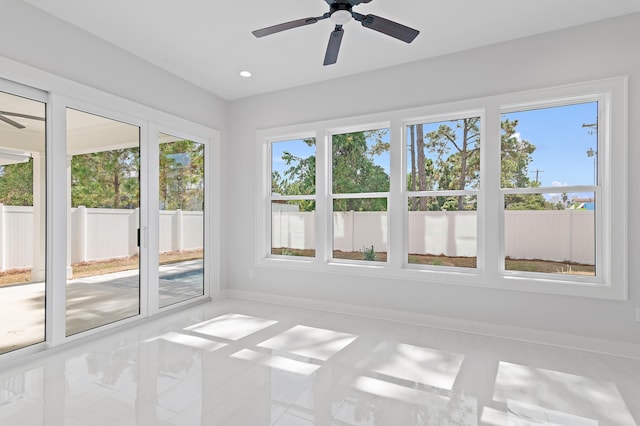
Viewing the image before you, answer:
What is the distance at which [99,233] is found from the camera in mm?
3348

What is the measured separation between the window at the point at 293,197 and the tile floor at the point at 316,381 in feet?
4.67

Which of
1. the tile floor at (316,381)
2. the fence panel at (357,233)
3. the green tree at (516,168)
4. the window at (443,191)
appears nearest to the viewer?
the tile floor at (316,381)

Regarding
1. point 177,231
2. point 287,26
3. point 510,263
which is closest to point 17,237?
point 177,231

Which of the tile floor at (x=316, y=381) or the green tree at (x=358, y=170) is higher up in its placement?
the green tree at (x=358, y=170)

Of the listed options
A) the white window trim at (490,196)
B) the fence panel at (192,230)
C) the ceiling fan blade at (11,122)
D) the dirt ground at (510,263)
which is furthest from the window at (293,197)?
the ceiling fan blade at (11,122)

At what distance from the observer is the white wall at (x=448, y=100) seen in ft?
9.41

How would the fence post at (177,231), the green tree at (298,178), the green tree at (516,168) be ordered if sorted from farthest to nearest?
the green tree at (298,178) < the fence post at (177,231) < the green tree at (516,168)

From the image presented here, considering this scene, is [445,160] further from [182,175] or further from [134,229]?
[134,229]

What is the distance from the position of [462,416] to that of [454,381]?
435 millimetres

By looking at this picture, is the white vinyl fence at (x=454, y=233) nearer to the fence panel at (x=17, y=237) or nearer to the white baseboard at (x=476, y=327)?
the white baseboard at (x=476, y=327)

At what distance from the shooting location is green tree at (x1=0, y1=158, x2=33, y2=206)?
268 cm

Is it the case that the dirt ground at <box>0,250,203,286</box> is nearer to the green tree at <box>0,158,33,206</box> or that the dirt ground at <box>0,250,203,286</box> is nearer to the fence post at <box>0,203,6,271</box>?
the fence post at <box>0,203,6,271</box>

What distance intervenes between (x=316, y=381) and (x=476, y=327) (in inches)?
75.5

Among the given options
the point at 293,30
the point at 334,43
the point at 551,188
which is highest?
the point at 293,30
